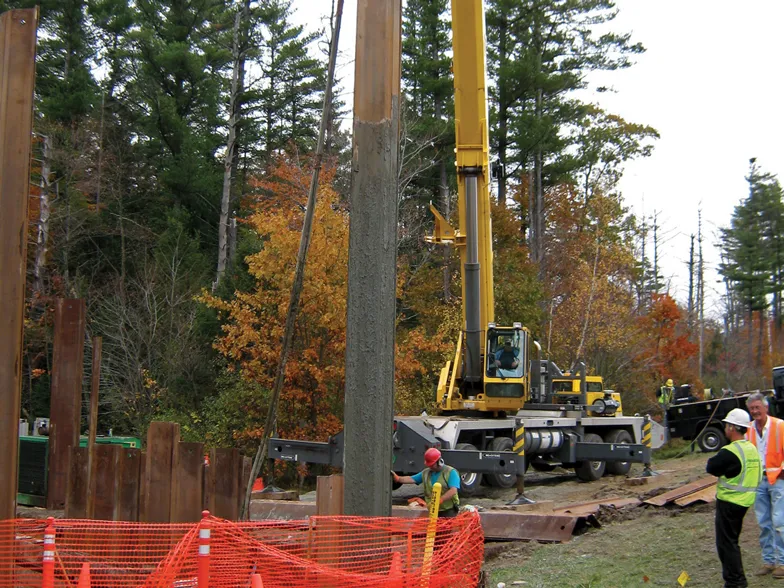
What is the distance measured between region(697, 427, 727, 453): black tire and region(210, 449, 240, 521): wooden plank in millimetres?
18959

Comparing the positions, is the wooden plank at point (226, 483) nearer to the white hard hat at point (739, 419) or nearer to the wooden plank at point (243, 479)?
the wooden plank at point (243, 479)

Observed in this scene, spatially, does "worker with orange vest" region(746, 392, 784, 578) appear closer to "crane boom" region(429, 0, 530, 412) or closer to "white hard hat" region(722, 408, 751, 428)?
"white hard hat" region(722, 408, 751, 428)

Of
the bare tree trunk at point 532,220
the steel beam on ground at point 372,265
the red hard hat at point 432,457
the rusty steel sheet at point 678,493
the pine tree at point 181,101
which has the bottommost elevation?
the rusty steel sheet at point 678,493

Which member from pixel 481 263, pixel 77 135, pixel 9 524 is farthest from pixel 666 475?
pixel 77 135

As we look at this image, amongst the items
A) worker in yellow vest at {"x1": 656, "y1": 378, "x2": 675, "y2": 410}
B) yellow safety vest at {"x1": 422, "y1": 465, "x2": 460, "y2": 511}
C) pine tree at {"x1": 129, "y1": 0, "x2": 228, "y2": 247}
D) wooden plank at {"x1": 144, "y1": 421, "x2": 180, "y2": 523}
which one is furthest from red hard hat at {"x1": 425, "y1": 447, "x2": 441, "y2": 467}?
pine tree at {"x1": 129, "y1": 0, "x2": 228, "y2": 247}

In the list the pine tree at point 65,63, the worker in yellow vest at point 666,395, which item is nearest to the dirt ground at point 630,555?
the worker in yellow vest at point 666,395

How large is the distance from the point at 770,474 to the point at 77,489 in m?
6.94

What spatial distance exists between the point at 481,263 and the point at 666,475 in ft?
22.7

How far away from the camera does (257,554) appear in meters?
6.60

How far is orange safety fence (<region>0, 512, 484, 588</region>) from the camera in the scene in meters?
6.20

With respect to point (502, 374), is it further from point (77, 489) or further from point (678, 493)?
point (77, 489)

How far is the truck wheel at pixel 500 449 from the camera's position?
54.9ft

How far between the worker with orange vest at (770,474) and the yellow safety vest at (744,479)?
471mm

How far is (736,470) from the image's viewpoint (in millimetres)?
8023
